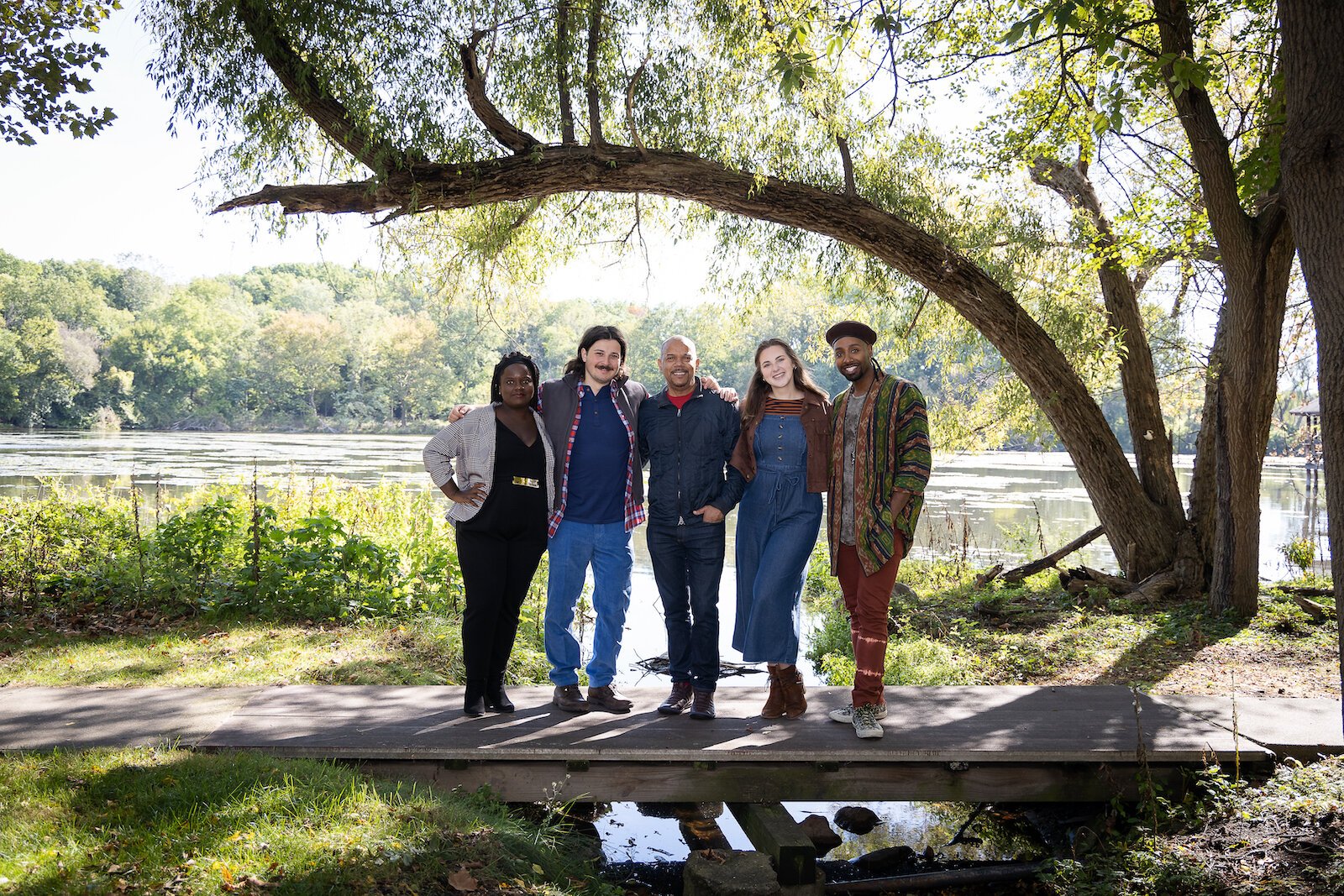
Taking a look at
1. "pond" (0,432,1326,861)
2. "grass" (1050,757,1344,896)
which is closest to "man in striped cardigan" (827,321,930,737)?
"grass" (1050,757,1344,896)

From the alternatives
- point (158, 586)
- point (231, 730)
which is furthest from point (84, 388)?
point (231, 730)

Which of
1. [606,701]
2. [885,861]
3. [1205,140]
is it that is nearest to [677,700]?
[606,701]

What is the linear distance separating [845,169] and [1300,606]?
5.38 metres

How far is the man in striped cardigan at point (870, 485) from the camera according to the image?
4551 mm

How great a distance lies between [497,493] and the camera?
461 cm

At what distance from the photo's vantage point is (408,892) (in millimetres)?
3246

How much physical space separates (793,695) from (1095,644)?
415 cm

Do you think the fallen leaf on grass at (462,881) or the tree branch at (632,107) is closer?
the fallen leaf on grass at (462,881)

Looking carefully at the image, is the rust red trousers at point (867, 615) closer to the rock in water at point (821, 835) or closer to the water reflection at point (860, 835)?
the rock in water at point (821, 835)

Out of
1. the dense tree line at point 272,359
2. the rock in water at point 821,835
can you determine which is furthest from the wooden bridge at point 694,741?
the dense tree line at point 272,359

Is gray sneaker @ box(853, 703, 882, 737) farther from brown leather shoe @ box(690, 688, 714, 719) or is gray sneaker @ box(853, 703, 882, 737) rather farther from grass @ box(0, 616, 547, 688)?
grass @ box(0, 616, 547, 688)

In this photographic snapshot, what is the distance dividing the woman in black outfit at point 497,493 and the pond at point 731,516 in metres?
1.49

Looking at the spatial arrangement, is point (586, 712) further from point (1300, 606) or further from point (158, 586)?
point (1300, 606)

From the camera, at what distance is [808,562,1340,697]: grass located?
7.05m
